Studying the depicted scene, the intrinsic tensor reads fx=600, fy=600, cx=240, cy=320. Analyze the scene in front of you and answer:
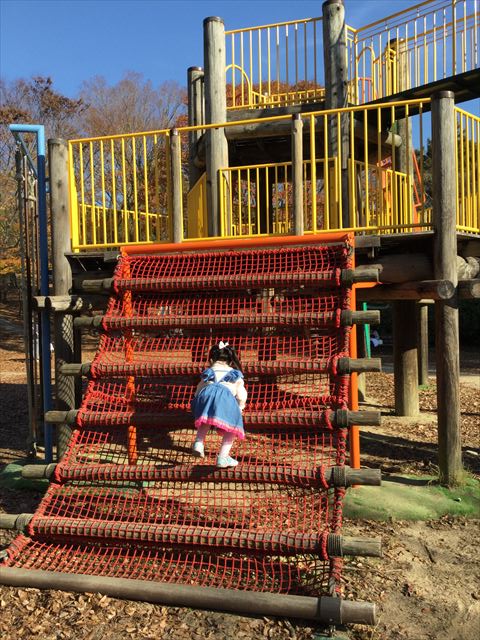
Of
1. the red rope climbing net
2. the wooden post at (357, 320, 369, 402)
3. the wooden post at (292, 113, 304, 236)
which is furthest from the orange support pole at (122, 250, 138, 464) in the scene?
the wooden post at (357, 320, 369, 402)

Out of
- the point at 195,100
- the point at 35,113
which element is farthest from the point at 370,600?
the point at 35,113

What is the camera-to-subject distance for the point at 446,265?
513 centimetres

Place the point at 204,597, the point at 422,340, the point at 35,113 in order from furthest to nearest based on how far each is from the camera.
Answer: the point at 35,113, the point at 422,340, the point at 204,597

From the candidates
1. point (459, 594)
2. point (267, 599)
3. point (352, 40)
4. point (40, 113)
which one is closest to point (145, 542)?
point (267, 599)

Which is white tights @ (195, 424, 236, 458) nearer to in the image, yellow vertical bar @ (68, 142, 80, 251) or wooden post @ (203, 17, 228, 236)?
yellow vertical bar @ (68, 142, 80, 251)

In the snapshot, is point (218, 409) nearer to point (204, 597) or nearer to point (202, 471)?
point (202, 471)

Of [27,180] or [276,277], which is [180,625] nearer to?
[276,277]

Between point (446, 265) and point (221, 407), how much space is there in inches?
95.4

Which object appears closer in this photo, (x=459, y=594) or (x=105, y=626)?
(x=105, y=626)

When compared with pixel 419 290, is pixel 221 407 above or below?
below

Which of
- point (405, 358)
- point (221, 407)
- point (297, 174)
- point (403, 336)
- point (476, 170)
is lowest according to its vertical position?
point (405, 358)

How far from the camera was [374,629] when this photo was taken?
308cm

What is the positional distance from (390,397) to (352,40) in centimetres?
597

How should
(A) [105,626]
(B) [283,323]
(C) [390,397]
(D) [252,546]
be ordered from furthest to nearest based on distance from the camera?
(C) [390,397]
(B) [283,323]
(D) [252,546]
(A) [105,626]
